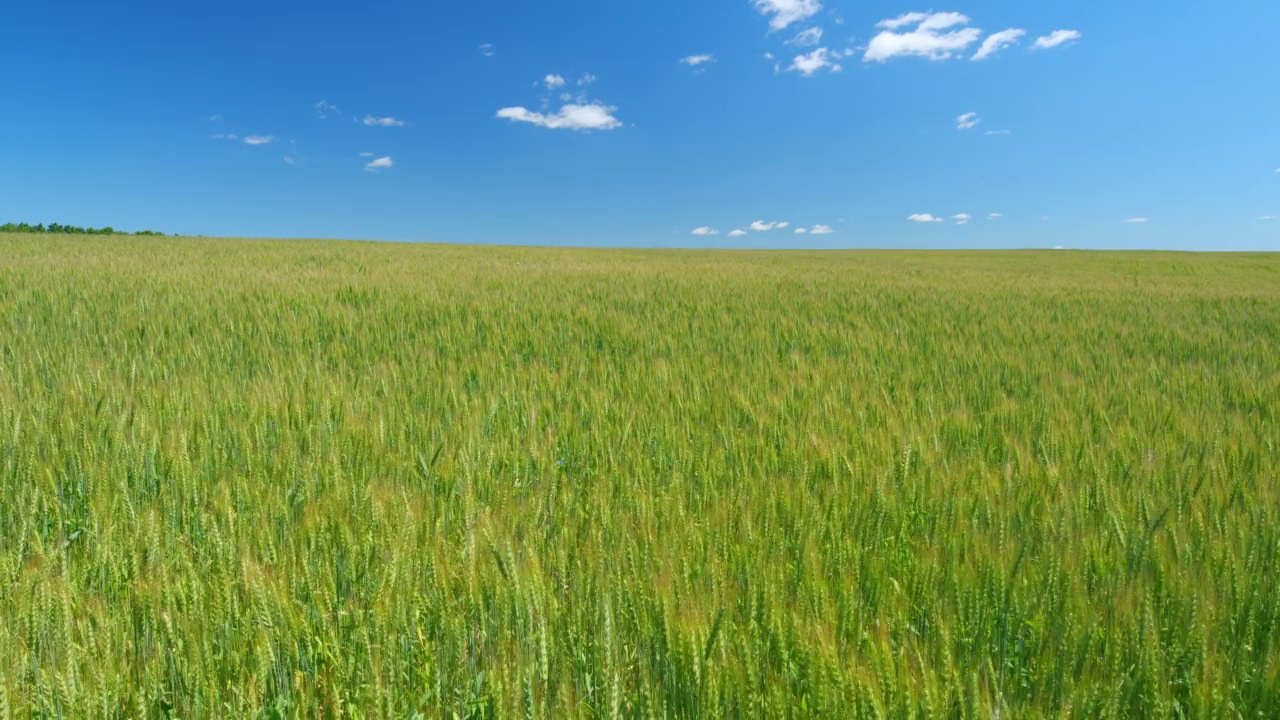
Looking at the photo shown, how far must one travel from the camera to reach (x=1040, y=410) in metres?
3.05

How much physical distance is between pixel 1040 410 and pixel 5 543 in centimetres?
388

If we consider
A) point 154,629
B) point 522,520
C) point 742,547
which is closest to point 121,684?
point 154,629

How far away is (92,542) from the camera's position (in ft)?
5.34

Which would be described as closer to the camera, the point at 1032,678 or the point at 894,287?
the point at 1032,678

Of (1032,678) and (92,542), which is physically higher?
(92,542)

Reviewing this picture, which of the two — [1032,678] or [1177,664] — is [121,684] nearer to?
[1032,678]

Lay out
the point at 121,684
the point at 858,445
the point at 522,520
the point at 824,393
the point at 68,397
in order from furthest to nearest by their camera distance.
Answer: the point at 824,393
the point at 68,397
the point at 858,445
the point at 522,520
the point at 121,684

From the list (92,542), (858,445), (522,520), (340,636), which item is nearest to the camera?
(340,636)

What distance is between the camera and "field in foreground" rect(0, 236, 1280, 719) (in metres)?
1.13

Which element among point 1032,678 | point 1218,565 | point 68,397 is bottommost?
point 1032,678

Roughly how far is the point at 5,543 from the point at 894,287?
11216 millimetres

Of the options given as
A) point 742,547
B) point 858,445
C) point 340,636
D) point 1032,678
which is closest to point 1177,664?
point 1032,678

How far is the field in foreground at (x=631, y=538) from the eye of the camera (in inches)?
44.6

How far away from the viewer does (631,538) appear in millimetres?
1479
